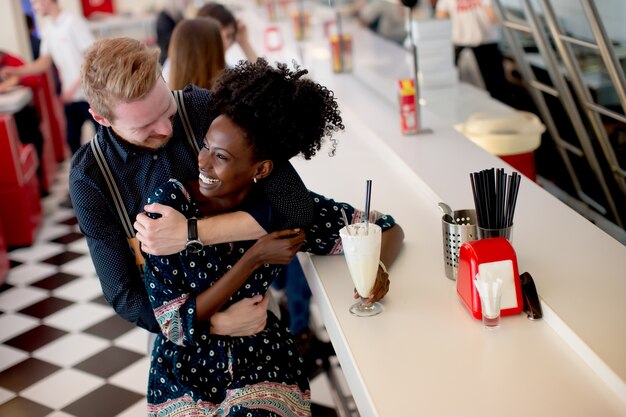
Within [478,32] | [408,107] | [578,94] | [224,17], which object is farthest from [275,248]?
[478,32]

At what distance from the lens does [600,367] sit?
4.73 ft

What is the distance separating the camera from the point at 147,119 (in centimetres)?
185

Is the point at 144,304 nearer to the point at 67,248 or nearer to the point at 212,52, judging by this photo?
the point at 212,52

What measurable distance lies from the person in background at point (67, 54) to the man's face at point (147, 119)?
395 centimetres

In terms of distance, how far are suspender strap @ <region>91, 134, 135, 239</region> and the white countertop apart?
1.64 feet

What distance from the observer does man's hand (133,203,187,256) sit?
5.65 feet

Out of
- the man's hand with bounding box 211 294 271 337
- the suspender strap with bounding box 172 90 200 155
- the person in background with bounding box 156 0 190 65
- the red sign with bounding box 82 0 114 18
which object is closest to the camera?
the man's hand with bounding box 211 294 271 337

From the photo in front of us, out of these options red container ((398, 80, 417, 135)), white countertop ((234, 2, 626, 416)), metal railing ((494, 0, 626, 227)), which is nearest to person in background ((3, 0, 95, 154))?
metal railing ((494, 0, 626, 227))

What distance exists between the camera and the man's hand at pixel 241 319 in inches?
72.3

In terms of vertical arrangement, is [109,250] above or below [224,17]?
below

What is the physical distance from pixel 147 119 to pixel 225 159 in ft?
0.83

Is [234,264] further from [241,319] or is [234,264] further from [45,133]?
[45,133]

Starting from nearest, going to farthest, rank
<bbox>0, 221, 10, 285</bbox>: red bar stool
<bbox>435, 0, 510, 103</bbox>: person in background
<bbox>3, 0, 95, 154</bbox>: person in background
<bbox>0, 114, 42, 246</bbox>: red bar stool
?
<bbox>0, 221, 10, 285</bbox>: red bar stool → <bbox>0, 114, 42, 246</bbox>: red bar stool → <bbox>435, 0, 510, 103</bbox>: person in background → <bbox>3, 0, 95, 154</bbox>: person in background

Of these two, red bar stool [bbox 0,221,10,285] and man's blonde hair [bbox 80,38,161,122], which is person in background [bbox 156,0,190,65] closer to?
red bar stool [bbox 0,221,10,285]
